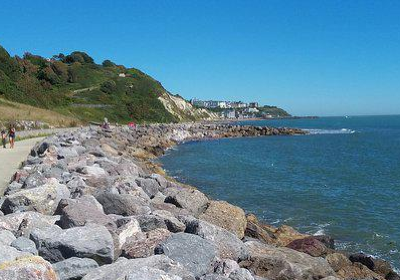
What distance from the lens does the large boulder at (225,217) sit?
27.9 feet

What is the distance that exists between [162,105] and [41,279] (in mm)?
90907

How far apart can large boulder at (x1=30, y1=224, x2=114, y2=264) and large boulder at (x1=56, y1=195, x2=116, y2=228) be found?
2.31ft

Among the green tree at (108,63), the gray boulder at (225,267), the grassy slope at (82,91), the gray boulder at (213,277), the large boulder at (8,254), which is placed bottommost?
the gray boulder at (225,267)

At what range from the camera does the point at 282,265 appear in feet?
21.4

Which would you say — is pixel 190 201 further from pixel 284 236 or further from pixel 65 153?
pixel 65 153

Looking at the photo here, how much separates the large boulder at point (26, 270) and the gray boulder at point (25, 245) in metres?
1.12

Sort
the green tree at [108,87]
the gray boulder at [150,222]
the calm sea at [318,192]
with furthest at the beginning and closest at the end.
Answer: the green tree at [108,87]
the calm sea at [318,192]
the gray boulder at [150,222]

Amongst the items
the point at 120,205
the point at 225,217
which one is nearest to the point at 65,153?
the point at 120,205

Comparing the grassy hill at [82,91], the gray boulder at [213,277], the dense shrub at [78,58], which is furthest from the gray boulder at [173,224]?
the dense shrub at [78,58]

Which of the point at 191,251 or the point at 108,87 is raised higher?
the point at 108,87

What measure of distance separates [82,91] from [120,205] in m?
73.2

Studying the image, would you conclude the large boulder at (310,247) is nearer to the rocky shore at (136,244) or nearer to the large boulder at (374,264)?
the rocky shore at (136,244)

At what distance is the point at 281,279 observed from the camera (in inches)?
253

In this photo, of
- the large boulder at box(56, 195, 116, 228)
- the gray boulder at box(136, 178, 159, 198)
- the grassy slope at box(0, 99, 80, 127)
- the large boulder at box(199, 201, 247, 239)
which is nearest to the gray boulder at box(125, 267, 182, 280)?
the large boulder at box(56, 195, 116, 228)
